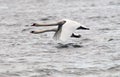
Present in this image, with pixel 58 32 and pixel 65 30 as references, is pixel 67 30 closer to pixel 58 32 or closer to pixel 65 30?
pixel 65 30

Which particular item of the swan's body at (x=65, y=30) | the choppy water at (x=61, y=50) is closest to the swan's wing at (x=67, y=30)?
Answer: the swan's body at (x=65, y=30)

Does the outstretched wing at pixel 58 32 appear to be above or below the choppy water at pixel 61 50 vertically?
above

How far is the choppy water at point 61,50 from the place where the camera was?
9.16 metres

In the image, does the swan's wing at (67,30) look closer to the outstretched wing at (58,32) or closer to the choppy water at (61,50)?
the outstretched wing at (58,32)

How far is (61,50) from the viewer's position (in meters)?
11.5

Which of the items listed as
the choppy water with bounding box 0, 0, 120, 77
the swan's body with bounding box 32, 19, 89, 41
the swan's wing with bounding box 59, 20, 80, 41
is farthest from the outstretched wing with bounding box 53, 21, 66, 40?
the choppy water with bounding box 0, 0, 120, 77

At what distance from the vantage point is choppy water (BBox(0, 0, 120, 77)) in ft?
30.1

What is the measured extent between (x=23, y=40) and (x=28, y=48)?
1.39 meters

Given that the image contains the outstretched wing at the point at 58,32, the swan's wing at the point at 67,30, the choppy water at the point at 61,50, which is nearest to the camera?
the choppy water at the point at 61,50

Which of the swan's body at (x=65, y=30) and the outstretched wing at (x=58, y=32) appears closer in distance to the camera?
the swan's body at (x=65, y=30)

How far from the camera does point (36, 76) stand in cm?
876

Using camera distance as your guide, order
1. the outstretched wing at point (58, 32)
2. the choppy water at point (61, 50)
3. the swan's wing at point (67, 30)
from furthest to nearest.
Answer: the outstretched wing at point (58, 32) → the swan's wing at point (67, 30) → the choppy water at point (61, 50)

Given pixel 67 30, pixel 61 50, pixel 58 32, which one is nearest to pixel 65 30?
pixel 67 30

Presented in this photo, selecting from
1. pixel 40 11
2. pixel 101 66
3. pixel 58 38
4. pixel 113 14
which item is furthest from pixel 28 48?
pixel 40 11
